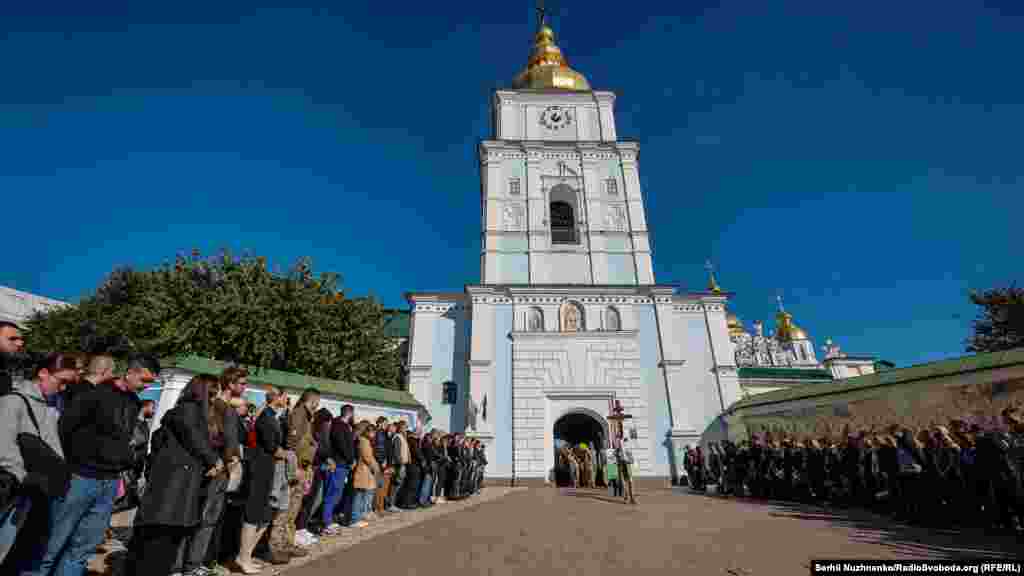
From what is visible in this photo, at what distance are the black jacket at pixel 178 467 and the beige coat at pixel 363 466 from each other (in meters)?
3.56

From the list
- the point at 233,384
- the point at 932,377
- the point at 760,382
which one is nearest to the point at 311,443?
the point at 233,384

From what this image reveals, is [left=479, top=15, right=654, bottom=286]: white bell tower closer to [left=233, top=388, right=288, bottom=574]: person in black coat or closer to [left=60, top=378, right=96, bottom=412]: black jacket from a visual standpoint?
[left=233, top=388, right=288, bottom=574]: person in black coat

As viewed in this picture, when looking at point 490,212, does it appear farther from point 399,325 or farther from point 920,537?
point 920,537

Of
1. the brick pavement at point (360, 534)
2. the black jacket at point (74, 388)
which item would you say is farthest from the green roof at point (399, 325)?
the black jacket at point (74, 388)

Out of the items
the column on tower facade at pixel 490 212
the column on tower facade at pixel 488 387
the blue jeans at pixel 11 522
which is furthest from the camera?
the column on tower facade at pixel 490 212

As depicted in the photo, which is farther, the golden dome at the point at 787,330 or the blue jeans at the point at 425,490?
the golden dome at the point at 787,330

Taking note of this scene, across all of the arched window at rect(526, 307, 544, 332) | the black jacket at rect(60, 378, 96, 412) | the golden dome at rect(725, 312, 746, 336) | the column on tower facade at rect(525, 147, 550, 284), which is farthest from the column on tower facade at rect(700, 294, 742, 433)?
the golden dome at rect(725, 312, 746, 336)

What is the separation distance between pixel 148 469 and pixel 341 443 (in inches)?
122

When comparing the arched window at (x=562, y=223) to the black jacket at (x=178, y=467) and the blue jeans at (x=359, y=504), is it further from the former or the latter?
the black jacket at (x=178, y=467)

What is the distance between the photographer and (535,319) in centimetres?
2069

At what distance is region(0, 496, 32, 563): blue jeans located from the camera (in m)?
2.73

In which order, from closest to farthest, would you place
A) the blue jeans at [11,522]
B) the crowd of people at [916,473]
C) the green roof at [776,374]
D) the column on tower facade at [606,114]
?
the blue jeans at [11,522] < the crowd of people at [916,473] < the column on tower facade at [606,114] < the green roof at [776,374]

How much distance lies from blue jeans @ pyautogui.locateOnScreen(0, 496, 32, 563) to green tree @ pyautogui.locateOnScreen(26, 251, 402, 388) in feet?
45.7

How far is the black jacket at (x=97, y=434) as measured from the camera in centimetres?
312
